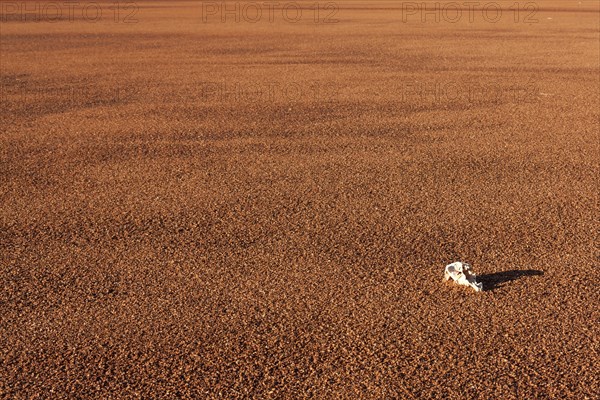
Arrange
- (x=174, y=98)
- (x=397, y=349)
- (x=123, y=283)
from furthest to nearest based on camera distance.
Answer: (x=174, y=98) < (x=123, y=283) < (x=397, y=349)

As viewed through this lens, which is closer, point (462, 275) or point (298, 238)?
point (462, 275)

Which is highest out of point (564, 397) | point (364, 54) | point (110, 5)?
point (110, 5)

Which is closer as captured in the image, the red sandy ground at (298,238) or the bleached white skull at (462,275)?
the red sandy ground at (298,238)

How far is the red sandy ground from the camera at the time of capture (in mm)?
3830

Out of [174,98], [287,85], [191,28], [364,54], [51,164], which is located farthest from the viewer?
[191,28]

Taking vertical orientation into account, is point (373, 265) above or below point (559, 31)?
below

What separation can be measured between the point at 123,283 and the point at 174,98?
6446mm

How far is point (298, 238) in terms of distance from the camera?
17.9 ft

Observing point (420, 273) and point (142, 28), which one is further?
point (142, 28)

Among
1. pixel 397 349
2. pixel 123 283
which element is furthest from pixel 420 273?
pixel 123 283

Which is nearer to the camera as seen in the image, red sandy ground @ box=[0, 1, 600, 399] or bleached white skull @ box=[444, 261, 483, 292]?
red sandy ground @ box=[0, 1, 600, 399]

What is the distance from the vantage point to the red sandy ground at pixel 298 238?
3.83 meters

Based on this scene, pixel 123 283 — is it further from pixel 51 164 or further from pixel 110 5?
pixel 110 5

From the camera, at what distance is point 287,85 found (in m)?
11.9
